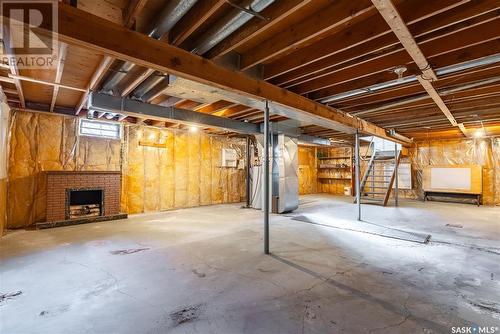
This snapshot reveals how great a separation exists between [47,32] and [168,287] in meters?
2.21

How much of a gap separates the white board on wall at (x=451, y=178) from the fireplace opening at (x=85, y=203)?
406 inches

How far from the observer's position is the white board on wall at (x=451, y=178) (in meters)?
7.77

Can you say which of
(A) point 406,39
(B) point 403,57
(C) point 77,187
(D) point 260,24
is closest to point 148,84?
(D) point 260,24

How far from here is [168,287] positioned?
7.28 feet

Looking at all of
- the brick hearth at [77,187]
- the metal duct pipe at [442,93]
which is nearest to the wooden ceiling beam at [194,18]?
the metal duct pipe at [442,93]

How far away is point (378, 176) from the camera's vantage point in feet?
25.8

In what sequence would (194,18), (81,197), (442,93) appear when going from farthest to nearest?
A: (81,197) < (442,93) < (194,18)

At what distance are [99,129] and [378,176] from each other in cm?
825

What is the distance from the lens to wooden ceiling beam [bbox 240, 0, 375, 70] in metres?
1.80

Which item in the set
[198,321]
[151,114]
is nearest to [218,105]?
[151,114]

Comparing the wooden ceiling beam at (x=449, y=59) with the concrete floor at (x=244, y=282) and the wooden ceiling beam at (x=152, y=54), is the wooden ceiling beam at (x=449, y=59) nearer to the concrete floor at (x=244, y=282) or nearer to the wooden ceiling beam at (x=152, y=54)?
the wooden ceiling beam at (x=152, y=54)

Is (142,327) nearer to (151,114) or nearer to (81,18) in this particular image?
(81,18)

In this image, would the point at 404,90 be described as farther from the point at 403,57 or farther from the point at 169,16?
the point at 169,16

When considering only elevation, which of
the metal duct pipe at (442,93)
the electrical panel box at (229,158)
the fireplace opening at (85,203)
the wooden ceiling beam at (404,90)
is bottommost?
the fireplace opening at (85,203)
